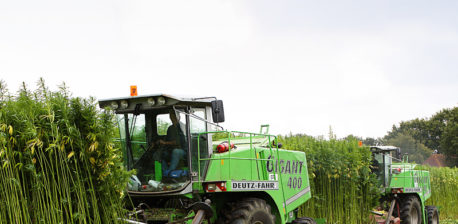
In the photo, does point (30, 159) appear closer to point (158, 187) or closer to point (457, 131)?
point (158, 187)

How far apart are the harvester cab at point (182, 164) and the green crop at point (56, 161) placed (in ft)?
4.53

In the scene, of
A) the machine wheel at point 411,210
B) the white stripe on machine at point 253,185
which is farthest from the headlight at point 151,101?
the machine wheel at point 411,210

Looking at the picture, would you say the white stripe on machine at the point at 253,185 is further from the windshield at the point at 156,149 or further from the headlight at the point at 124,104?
the headlight at the point at 124,104

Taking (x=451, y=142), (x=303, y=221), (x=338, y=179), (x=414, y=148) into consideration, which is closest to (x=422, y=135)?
(x=414, y=148)

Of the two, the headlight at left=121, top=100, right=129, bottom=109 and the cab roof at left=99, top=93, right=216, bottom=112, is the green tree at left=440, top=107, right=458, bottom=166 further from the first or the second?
the headlight at left=121, top=100, right=129, bottom=109

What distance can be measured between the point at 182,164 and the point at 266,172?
6.08 ft

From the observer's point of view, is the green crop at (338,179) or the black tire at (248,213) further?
the green crop at (338,179)

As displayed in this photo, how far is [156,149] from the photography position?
25.4 ft

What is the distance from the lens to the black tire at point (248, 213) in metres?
7.92

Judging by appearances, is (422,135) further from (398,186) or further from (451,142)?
(398,186)

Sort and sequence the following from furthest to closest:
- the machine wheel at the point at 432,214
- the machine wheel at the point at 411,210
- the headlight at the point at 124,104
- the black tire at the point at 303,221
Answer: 1. the machine wheel at the point at 432,214
2. the machine wheel at the point at 411,210
3. the black tire at the point at 303,221
4. the headlight at the point at 124,104

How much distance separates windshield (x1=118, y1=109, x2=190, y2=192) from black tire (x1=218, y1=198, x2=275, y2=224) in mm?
1000

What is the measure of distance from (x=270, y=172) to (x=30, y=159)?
15.0 ft

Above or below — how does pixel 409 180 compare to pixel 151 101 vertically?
below
